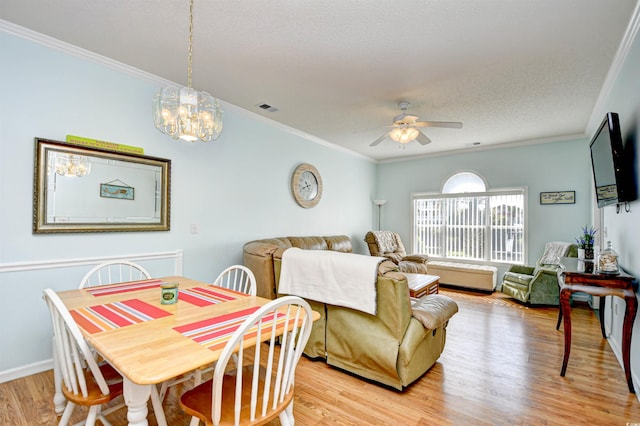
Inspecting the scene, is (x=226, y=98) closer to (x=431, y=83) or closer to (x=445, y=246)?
(x=431, y=83)

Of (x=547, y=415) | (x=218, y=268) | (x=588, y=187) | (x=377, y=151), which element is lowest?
(x=547, y=415)

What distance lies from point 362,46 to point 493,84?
161 cm

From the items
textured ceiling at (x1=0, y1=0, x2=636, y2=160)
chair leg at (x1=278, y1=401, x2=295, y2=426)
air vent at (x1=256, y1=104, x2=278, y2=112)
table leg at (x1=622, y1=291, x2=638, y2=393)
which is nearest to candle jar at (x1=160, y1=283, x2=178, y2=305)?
chair leg at (x1=278, y1=401, x2=295, y2=426)

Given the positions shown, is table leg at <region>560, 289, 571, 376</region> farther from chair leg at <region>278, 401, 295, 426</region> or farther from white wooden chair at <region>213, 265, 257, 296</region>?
white wooden chair at <region>213, 265, 257, 296</region>

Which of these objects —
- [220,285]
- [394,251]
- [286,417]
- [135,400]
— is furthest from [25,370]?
[394,251]

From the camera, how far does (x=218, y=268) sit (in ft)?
12.4

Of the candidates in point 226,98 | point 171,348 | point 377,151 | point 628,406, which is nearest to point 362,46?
point 226,98

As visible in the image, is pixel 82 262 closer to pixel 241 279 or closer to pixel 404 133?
pixel 241 279

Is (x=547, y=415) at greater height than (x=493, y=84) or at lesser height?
lesser

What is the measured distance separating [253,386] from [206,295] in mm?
942

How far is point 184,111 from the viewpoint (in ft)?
6.25

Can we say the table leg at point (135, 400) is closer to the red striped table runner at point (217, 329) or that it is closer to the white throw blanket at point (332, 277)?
the red striped table runner at point (217, 329)

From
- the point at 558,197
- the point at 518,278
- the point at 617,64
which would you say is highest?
the point at 617,64

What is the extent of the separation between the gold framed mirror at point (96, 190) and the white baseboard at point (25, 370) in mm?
1067
